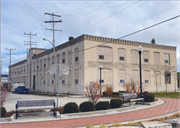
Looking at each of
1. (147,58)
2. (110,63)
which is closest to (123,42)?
(110,63)

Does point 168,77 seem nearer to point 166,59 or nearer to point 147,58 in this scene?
point 166,59

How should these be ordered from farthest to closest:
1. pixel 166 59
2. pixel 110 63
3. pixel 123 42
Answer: pixel 166 59 → pixel 123 42 → pixel 110 63

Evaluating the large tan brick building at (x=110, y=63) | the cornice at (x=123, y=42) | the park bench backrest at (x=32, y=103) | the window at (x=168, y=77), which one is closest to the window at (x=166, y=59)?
the large tan brick building at (x=110, y=63)

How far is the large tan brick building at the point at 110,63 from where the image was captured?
1272 inches

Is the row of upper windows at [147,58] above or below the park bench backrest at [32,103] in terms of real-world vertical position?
above

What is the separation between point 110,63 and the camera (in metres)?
34.3

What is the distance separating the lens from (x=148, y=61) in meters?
39.9

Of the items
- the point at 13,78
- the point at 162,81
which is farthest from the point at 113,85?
the point at 13,78

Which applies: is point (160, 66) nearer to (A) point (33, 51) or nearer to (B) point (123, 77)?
(B) point (123, 77)

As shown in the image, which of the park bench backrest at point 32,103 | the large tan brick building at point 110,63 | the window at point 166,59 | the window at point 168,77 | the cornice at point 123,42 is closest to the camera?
the park bench backrest at point 32,103

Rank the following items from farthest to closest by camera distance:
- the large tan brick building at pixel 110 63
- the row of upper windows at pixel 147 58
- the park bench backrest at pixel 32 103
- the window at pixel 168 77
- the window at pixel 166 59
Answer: the window at pixel 166 59
the window at pixel 168 77
the row of upper windows at pixel 147 58
the large tan brick building at pixel 110 63
the park bench backrest at pixel 32 103

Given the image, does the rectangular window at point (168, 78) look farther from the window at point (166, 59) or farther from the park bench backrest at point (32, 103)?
the park bench backrest at point (32, 103)

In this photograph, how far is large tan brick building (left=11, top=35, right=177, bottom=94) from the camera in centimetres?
3231

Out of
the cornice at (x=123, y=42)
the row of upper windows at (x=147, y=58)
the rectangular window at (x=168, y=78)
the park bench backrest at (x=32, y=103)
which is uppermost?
the cornice at (x=123, y=42)
